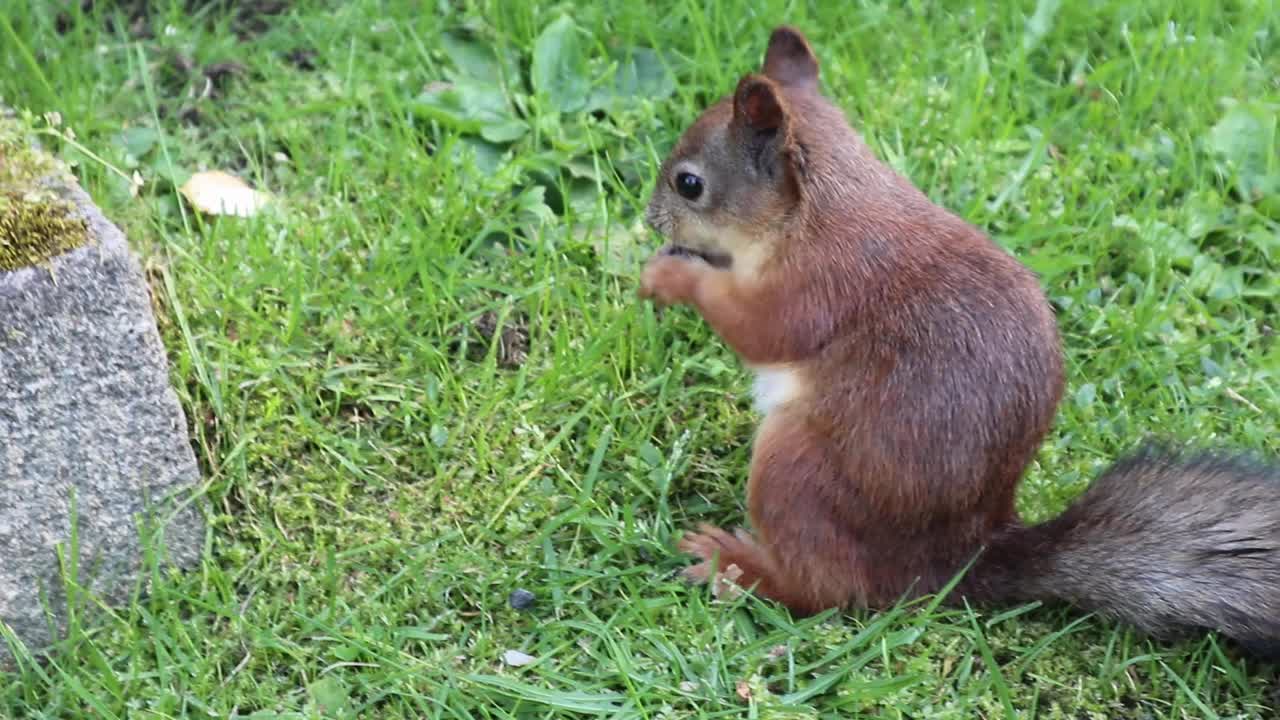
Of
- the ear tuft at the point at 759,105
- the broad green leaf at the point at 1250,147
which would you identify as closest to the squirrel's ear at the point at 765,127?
the ear tuft at the point at 759,105

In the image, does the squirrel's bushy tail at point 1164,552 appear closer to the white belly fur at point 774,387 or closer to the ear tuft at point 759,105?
the white belly fur at point 774,387

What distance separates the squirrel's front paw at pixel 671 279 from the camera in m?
2.47

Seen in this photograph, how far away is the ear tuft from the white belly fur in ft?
1.34

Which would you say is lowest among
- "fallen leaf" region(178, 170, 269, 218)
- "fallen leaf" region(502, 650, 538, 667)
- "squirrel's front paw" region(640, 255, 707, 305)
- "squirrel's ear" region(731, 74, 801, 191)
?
"fallen leaf" region(502, 650, 538, 667)

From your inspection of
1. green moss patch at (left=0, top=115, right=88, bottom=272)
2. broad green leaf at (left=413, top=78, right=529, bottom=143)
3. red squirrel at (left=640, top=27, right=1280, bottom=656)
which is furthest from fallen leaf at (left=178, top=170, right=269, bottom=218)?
red squirrel at (left=640, top=27, right=1280, bottom=656)

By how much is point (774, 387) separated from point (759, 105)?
1.54 ft

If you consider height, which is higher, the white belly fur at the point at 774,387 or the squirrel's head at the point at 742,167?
the squirrel's head at the point at 742,167

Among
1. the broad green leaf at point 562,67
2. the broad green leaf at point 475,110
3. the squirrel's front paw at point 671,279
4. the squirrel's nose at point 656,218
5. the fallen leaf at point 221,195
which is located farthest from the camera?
the broad green leaf at point 562,67

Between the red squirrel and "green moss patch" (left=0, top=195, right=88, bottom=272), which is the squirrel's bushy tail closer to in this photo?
the red squirrel

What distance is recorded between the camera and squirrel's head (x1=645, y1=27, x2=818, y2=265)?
7.72 feet

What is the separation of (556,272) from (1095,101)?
143 cm

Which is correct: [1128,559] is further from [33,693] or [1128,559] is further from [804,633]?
[33,693]

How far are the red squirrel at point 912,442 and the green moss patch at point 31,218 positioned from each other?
105 centimetres

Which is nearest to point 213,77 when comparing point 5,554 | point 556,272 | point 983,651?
point 556,272
